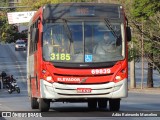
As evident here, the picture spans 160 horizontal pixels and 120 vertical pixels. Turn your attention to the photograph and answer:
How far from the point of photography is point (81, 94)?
731 inches

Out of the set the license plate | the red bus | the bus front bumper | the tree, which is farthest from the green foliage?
the license plate

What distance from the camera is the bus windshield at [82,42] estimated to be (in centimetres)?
1881

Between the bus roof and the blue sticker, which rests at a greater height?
the bus roof

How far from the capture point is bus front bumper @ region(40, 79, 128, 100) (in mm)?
18531

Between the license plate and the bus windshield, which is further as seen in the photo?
the bus windshield

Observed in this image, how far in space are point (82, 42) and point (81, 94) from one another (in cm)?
156

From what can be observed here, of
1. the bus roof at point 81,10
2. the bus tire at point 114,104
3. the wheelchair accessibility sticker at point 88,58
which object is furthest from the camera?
the bus tire at point 114,104

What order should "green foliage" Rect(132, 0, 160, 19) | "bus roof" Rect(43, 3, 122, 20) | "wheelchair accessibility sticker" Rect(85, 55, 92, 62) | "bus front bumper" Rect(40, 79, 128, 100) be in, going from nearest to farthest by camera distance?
"bus front bumper" Rect(40, 79, 128, 100), "wheelchair accessibility sticker" Rect(85, 55, 92, 62), "bus roof" Rect(43, 3, 122, 20), "green foliage" Rect(132, 0, 160, 19)

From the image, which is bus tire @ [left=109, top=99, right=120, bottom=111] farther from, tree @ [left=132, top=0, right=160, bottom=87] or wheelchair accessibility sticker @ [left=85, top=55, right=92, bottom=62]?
tree @ [left=132, top=0, right=160, bottom=87]

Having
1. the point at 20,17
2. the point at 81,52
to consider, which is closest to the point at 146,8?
the point at 20,17

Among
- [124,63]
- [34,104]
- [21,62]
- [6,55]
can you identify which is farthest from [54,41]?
[6,55]

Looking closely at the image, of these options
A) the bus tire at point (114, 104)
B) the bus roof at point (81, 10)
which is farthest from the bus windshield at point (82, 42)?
the bus tire at point (114, 104)

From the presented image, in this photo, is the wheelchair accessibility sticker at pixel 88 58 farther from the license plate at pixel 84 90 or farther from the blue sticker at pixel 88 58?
the license plate at pixel 84 90

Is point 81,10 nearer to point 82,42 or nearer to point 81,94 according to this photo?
point 82,42
